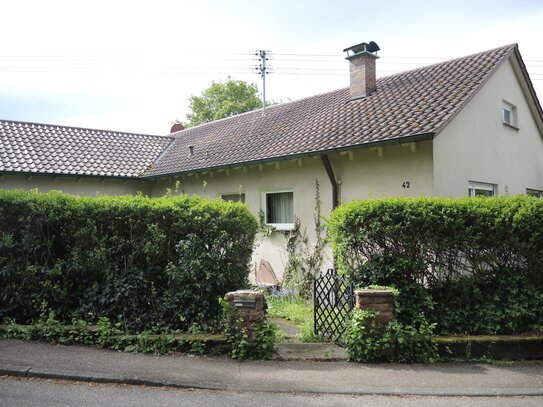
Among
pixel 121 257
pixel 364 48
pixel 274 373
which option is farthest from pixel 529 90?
pixel 121 257

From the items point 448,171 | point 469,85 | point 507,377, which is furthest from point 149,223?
point 469,85

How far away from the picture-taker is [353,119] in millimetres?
10703

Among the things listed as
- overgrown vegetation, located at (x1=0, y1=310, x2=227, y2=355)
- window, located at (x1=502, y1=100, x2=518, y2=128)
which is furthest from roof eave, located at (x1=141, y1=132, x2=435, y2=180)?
window, located at (x1=502, y1=100, x2=518, y2=128)

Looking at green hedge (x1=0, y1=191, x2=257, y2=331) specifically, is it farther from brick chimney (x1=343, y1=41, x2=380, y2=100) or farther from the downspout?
brick chimney (x1=343, y1=41, x2=380, y2=100)

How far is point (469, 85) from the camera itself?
958 cm

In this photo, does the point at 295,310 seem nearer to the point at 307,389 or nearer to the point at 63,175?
the point at 307,389

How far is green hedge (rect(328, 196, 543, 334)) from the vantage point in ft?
19.1

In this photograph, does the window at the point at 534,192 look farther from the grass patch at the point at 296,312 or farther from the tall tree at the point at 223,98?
the tall tree at the point at 223,98

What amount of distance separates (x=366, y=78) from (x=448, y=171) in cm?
469

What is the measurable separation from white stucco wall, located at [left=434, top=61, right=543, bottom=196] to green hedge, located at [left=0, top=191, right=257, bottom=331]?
4.56m

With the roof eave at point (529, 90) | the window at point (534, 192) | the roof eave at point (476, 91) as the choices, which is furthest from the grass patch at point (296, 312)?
the roof eave at point (529, 90)

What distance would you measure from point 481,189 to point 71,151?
1311cm

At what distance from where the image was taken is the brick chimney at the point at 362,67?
470 inches

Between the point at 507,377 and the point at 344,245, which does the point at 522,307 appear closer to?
the point at 507,377
